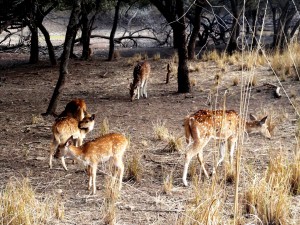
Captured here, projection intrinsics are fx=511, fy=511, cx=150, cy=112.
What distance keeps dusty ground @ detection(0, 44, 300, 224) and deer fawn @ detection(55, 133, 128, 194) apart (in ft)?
0.97

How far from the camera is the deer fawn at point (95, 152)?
6008 millimetres

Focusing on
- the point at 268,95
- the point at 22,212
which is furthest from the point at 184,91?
the point at 22,212

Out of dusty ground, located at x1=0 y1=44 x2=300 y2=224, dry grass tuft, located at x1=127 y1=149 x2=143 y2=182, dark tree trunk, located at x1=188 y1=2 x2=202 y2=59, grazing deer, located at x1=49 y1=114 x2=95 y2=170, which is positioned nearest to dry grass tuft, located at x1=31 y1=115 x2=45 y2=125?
dusty ground, located at x1=0 y1=44 x2=300 y2=224

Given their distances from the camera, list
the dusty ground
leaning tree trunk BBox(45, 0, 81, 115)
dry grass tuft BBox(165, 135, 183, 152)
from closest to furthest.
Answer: the dusty ground → dry grass tuft BBox(165, 135, 183, 152) → leaning tree trunk BBox(45, 0, 81, 115)

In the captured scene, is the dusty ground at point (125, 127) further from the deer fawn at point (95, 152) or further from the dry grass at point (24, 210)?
the deer fawn at point (95, 152)

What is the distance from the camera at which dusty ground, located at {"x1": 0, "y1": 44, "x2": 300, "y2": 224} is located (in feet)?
18.2

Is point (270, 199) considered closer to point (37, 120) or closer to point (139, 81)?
point (37, 120)

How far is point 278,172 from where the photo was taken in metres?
5.60

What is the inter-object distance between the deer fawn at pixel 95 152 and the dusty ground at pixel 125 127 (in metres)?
0.30

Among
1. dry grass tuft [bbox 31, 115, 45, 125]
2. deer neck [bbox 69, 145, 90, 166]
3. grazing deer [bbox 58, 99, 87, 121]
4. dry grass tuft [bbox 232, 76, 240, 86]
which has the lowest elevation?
dry grass tuft [bbox 31, 115, 45, 125]

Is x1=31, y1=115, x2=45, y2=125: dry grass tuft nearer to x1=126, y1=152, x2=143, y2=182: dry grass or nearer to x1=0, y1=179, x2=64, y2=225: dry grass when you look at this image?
x1=126, y1=152, x2=143, y2=182: dry grass

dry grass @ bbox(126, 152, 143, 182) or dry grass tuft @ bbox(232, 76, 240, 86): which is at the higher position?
dry grass tuft @ bbox(232, 76, 240, 86)

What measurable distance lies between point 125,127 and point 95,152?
3.46m

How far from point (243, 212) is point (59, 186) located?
2283 mm
